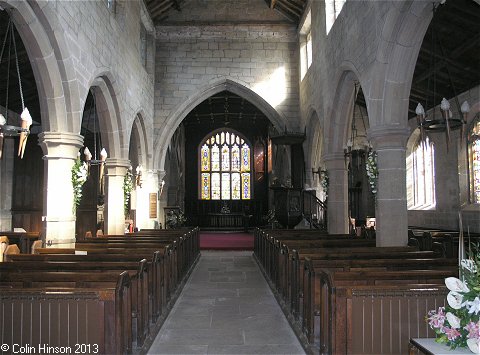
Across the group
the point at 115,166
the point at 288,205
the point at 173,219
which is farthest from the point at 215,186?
the point at 115,166

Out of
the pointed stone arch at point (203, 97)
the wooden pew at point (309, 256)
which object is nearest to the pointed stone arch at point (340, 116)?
the pointed stone arch at point (203, 97)

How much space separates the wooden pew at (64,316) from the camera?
133 inches

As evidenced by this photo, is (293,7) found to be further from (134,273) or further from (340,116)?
(134,273)

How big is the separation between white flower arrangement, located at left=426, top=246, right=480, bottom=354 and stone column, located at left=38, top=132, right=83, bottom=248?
6.40m

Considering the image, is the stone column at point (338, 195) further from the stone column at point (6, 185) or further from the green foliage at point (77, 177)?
the stone column at point (6, 185)

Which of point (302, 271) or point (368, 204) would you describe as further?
point (368, 204)

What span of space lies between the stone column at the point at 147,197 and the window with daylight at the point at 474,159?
9462mm

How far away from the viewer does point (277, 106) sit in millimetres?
15273

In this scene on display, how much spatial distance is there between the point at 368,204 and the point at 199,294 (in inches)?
375

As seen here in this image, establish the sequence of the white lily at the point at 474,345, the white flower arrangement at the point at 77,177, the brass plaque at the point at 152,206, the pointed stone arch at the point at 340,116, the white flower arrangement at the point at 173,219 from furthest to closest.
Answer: the white flower arrangement at the point at 173,219
the brass plaque at the point at 152,206
the pointed stone arch at the point at 340,116
the white flower arrangement at the point at 77,177
the white lily at the point at 474,345

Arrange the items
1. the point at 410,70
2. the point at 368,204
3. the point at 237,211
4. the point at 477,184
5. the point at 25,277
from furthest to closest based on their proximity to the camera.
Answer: the point at 237,211
the point at 368,204
the point at 477,184
the point at 410,70
the point at 25,277

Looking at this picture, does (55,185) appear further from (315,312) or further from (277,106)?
(277,106)

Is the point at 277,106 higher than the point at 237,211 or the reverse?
higher

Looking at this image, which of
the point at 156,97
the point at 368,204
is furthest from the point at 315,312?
the point at 156,97
